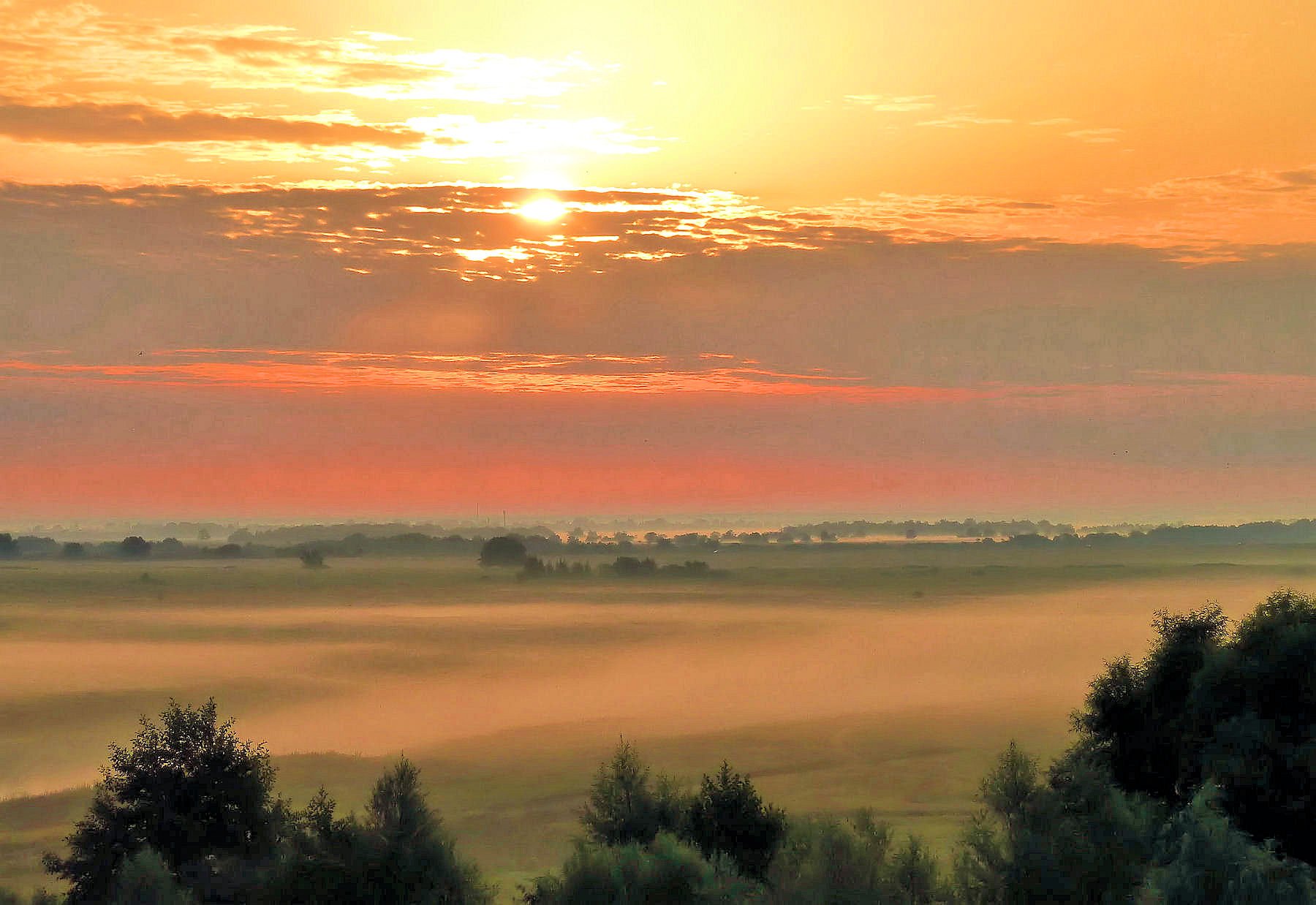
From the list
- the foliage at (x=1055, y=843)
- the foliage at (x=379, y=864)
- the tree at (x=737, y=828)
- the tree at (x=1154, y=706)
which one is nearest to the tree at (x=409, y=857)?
the foliage at (x=379, y=864)

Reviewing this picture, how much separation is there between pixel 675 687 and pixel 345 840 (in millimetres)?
145651

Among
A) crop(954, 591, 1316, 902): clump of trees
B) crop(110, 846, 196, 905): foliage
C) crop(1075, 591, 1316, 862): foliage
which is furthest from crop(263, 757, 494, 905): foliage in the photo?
crop(1075, 591, 1316, 862): foliage

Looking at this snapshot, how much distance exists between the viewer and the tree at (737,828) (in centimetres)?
5822

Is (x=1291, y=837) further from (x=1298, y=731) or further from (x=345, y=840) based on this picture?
(x=345, y=840)

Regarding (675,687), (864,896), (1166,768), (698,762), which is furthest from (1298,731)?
(675,687)

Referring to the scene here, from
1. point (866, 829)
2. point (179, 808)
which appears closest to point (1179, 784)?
point (866, 829)

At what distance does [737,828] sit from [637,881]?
15.9 metres

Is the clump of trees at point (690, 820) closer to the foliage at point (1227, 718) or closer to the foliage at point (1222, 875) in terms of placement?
the foliage at point (1227, 718)

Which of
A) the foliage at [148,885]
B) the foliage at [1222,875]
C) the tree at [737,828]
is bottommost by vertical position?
the tree at [737,828]

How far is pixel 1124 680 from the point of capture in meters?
62.4

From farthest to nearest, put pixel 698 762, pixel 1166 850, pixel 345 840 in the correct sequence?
pixel 698 762, pixel 345 840, pixel 1166 850

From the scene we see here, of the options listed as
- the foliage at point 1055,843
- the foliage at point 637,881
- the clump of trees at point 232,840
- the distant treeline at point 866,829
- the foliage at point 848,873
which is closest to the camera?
the foliage at point 637,881

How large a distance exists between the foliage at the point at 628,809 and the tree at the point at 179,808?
13817 mm

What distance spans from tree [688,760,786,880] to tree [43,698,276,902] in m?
18.1
